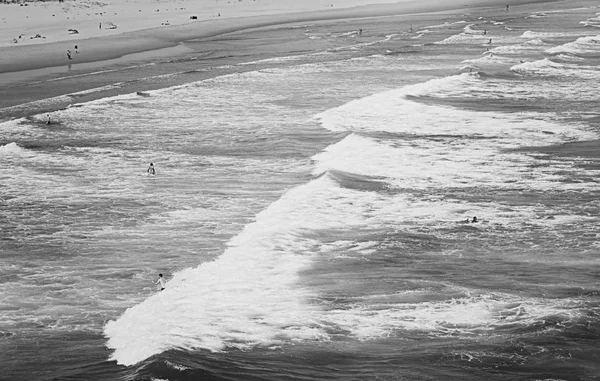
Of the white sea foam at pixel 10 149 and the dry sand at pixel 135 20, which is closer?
the white sea foam at pixel 10 149

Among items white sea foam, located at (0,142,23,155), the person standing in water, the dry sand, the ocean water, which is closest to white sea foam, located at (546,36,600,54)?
the ocean water

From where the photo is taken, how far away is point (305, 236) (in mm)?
27469

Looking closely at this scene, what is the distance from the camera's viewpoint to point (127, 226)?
28.9 metres

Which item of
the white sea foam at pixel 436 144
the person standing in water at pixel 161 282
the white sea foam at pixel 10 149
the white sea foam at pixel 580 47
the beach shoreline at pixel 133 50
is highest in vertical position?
the beach shoreline at pixel 133 50

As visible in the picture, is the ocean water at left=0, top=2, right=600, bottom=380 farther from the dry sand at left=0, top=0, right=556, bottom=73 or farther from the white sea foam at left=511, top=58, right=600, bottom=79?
the dry sand at left=0, top=0, right=556, bottom=73

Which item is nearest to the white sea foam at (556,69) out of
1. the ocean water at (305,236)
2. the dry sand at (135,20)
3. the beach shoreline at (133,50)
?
the ocean water at (305,236)

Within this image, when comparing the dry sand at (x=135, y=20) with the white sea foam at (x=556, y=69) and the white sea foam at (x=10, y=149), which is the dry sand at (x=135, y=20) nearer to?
the white sea foam at (x=10, y=149)

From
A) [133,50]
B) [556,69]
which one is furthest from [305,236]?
[133,50]

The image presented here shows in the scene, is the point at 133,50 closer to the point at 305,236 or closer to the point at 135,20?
the point at 135,20

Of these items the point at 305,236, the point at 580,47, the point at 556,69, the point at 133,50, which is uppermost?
the point at 133,50

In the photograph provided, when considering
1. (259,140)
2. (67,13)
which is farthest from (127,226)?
(67,13)

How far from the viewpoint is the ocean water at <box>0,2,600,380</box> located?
19.8 metres

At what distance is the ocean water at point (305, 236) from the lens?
19766 millimetres

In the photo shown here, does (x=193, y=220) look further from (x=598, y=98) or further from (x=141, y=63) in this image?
(x=141, y=63)
